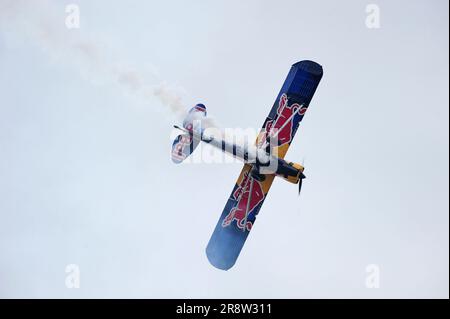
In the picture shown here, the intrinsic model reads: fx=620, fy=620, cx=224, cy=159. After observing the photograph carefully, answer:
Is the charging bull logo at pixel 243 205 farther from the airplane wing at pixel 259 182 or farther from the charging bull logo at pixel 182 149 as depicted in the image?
the charging bull logo at pixel 182 149

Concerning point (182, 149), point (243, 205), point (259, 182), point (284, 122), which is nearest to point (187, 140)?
point (182, 149)

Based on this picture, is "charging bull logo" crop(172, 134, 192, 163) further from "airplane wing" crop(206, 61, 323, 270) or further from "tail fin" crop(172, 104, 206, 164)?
"airplane wing" crop(206, 61, 323, 270)

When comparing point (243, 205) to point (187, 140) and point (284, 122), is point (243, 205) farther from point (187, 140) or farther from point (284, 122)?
point (284, 122)

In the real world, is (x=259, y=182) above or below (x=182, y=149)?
below

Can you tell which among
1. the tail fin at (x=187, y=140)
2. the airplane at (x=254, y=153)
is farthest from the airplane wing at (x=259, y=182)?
the tail fin at (x=187, y=140)

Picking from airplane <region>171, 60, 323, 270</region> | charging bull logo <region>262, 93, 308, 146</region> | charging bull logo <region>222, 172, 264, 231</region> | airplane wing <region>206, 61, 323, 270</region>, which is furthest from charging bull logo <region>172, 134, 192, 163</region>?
charging bull logo <region>262, 93, 308, 146</region>
